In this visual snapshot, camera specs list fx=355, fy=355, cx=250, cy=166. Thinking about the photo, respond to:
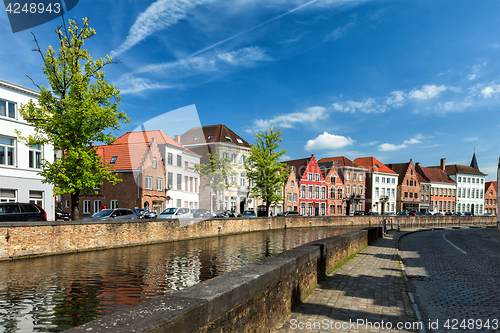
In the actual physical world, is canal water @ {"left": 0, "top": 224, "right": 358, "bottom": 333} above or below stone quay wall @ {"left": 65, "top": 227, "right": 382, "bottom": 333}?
below

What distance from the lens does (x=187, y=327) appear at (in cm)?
304

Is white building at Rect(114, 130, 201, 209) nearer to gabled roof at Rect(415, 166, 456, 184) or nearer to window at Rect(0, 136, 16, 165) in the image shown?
window at Rect(0, 136, 16, 165)

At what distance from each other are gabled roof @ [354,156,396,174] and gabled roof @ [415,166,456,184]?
13.1m

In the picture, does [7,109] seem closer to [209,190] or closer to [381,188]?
[209,190]

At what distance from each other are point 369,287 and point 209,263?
27.4ft

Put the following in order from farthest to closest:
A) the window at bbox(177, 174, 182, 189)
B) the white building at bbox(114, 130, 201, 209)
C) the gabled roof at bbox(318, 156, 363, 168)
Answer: the gabled roof at bbox(318, 156, 363, 168) < the window at bbox(177, 174, 182, 189) < the white building at bbox(114, 130, 201, 209)

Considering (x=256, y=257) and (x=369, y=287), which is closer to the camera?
(x=369, y=287)

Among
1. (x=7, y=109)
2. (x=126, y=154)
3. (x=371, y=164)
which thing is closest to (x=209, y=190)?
(x=126, y=154)

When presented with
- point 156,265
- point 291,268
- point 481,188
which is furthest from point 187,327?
point 481,188

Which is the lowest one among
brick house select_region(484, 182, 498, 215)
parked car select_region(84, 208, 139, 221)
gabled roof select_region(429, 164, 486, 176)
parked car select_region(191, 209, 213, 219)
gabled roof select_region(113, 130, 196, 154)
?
brick house select_region(484, 182, 498, 215)

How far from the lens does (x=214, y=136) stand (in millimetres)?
63250

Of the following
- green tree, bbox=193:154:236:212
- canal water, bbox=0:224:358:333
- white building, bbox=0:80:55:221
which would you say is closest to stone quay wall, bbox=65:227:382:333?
canal water, bbox=0:224:358:333

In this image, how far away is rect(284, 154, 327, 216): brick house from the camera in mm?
73250

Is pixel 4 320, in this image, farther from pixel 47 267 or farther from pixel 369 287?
pixel 369 287
